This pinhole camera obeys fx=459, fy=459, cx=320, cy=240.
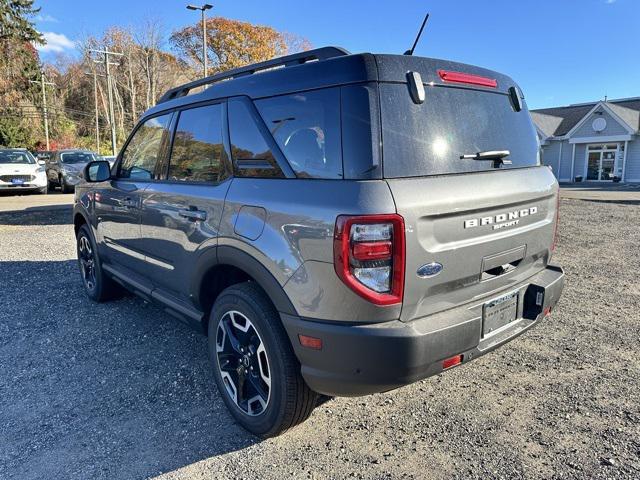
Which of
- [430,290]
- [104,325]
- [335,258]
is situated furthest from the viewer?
[104,325]

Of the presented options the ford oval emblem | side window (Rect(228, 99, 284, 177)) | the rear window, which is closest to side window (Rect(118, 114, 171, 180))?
side window (Rect(228, 99, 284, 177))

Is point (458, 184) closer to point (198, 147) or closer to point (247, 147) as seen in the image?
point (247, 147)

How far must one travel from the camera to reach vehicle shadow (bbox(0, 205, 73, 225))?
10430 mm

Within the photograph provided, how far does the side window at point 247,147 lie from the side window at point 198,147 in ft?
0.48

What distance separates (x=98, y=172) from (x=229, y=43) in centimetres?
4225

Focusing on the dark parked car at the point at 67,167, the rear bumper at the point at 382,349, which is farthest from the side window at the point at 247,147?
the dark parked car at the point at 67,167

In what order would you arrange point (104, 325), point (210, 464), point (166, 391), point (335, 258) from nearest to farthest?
point (335, 258)
point (210, 464)
point (166, 391)
point (104, 325)

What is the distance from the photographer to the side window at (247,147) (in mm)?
2504

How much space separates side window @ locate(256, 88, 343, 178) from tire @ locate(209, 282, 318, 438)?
76cm

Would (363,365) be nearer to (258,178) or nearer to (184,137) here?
(258,178)

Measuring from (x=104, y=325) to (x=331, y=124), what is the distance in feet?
10.7

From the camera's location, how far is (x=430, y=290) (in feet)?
7.11

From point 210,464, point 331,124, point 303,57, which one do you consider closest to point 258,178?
point 331,124

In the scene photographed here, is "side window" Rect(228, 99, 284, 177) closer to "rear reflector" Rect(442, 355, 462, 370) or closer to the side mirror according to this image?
"rear reflector" Rect(442, 355, 462, 370)
